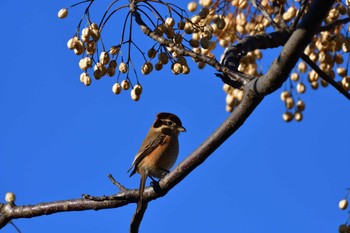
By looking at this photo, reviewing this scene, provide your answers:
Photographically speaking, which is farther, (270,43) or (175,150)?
(175,150)

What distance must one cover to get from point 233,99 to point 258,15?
867 mm

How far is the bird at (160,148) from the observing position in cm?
550

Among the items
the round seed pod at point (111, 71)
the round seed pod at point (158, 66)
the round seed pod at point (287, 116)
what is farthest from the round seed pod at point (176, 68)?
the round seed pod at point (287, 116)

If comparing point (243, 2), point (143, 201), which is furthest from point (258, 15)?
point (143, 201)

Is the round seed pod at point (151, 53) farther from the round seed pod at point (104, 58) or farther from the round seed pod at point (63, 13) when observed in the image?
the round seed pod at point (63, 13)

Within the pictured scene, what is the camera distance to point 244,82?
3213 millimetres

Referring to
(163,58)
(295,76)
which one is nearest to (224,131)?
(163,58)

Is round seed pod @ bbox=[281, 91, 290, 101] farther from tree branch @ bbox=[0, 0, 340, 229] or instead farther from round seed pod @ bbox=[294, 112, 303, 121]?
tree branch @ bbox=[0, 0, 340, 229]

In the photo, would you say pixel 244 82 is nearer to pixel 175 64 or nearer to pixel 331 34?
pixel 175 64

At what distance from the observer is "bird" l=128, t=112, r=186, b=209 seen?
18.0 ft

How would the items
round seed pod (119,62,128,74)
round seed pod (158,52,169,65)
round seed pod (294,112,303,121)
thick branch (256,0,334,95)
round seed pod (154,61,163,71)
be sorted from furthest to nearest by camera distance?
round seed pod (294,112,303,121) < round seed pod (119,62,128,74) < round seed pod (154,61,163,71) < round seed pod (158,52,169,65) < thick branch (256,0,334,95)

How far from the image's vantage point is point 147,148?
224 inches

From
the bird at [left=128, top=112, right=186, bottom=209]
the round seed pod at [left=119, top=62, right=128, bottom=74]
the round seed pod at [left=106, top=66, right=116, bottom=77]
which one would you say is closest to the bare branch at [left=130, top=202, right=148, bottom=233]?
the round seed pod at [left=106, top=66, right=116, bottom=77]

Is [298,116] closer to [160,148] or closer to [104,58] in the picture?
[160,148]
